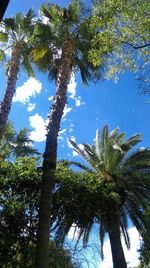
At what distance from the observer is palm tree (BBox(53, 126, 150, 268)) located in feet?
52.8

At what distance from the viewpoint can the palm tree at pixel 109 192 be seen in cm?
1609

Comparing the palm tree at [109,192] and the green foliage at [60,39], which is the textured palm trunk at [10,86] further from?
the palm tree at [109,192]

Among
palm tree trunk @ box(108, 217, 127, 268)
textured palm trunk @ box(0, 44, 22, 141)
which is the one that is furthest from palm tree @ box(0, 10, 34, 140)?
palm tree trunk @ box(108, 217, 127, 268)

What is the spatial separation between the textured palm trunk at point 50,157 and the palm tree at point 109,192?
231cm

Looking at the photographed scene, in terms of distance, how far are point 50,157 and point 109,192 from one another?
181 inches

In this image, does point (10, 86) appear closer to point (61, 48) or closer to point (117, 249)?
point (61, 48)

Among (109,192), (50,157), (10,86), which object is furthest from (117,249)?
(10,86)

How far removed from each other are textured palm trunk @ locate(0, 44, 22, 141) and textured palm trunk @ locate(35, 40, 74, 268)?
3.25 m

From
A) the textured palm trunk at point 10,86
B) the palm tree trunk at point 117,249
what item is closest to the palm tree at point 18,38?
the textured palm trunk at point 10,86

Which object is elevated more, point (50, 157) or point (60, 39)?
point (60, 39)

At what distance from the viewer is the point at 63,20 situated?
19547 mm

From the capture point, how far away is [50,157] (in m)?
14.1

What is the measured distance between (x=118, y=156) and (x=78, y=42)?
679cm

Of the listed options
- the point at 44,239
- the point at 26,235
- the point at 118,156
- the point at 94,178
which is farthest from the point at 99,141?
the point at 44,239
